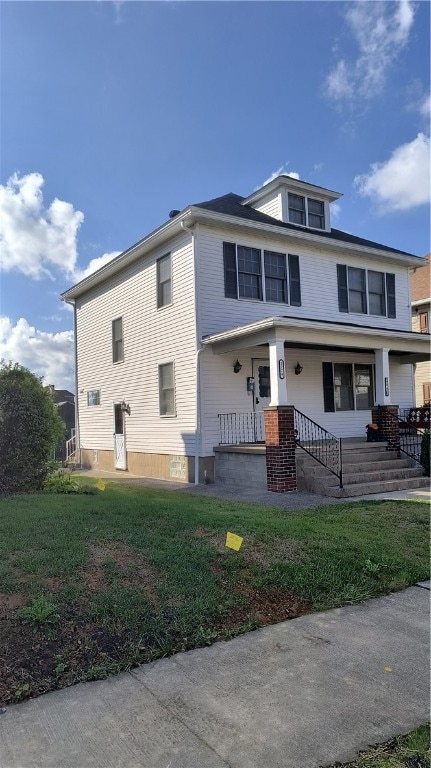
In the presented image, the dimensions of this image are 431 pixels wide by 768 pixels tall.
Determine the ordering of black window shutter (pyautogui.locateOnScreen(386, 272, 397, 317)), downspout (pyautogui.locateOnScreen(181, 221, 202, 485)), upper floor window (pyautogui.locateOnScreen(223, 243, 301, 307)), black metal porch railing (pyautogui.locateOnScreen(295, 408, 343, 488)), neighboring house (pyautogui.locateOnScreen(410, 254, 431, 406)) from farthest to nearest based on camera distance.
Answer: neighboring house (pyautogui.locateOnScreen(410, 254, 431, 406)), black window shutter (pyautogui.locateOnScreen(386, 272, 397, 317)), upper floor window (pyautogui.locateOnScreen(223, 243, 301, 307)), downspout (pyautogui.locateOnScreen(181, 221, 202, 485)), black metal porch railing (pyautogui.locateOnScreen(295, 408, 343, 488))

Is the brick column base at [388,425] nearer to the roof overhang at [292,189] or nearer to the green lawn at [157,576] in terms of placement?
the green lawn at [157,576]

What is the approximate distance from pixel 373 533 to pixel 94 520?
3391 mm

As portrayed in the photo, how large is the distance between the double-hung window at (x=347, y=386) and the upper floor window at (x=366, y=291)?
1719 mm

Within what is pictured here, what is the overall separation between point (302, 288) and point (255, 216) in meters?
2.32

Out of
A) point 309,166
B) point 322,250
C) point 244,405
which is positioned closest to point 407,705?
point 244,405

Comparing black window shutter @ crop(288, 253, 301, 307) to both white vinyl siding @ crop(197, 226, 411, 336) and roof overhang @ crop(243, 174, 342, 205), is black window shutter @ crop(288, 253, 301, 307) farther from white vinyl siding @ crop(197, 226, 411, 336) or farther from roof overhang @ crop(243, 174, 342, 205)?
roof overhang @ crop(243, 174, 342, 205)

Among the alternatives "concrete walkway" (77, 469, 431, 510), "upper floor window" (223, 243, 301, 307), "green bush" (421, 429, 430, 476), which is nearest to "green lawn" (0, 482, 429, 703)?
"concrete walkway" (77, 469, 431, 510)

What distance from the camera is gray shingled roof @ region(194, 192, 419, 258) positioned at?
13.1 metres

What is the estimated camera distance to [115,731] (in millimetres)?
2461

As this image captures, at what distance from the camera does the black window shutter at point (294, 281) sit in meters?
13.8

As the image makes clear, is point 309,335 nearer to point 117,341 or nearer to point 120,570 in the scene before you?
point 117,341

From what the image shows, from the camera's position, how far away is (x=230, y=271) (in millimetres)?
12617

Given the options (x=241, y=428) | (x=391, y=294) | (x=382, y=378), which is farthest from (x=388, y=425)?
(x=391, y=294)

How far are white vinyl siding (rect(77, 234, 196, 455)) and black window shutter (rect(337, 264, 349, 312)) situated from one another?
16.1 feet
